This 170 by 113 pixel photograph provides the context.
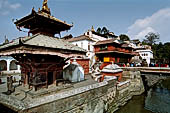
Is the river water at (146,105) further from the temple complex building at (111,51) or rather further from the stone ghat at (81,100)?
the temple complex building at (111,51)

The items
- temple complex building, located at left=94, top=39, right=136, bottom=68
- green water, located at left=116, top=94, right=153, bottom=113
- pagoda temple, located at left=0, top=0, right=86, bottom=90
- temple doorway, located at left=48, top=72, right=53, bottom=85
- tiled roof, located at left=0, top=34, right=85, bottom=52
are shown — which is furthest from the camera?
temple complex building, located at left=94, top=39, right=136, bottom=68

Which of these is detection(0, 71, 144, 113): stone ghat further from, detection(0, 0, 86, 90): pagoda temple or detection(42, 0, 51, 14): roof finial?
detection(42, 0, 51, 14): roof finial

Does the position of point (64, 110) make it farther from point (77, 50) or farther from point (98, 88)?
point (77, 50)

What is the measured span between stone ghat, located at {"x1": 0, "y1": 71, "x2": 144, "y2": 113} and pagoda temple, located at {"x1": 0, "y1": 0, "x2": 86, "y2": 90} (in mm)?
2433

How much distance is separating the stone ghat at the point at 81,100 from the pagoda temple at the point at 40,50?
243 centimetres

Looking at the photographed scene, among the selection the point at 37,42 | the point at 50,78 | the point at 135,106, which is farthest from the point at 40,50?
the point at 135,106

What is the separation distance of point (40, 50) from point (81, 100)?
18.0 ft

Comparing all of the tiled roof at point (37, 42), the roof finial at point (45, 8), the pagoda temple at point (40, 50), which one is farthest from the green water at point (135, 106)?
the roof finial at point (45, 8)

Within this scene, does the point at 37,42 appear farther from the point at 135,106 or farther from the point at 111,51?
the point at 111,51

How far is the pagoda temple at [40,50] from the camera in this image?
8121 millimetres

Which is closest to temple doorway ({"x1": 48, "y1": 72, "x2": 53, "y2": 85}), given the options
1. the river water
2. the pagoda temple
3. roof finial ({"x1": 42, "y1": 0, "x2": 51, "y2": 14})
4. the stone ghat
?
the pagoda temple

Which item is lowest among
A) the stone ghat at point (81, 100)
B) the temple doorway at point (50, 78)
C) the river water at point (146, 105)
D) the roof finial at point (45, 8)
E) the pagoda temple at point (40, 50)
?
the river water at point (146, 105)

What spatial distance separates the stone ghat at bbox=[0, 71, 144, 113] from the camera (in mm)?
6663

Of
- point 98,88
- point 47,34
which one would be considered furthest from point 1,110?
point 98,88
